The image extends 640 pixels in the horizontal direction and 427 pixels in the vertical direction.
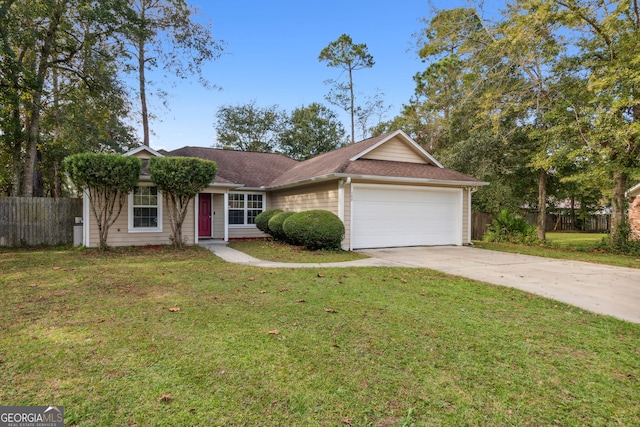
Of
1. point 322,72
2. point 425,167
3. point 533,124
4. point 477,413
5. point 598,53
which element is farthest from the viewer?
point 322,72

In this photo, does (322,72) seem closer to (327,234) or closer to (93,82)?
(93,82)

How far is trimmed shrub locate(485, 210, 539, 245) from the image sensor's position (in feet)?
48.3

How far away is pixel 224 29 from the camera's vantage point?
1708 cm

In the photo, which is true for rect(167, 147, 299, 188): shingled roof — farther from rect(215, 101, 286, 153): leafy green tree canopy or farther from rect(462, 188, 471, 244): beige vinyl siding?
rect(215, 101, 286, 153): leafy green tree canopy

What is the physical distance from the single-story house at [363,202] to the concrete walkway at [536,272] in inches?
44.8

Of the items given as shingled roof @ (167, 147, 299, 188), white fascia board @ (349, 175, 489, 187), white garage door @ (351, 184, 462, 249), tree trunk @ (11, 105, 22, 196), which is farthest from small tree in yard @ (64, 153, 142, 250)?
white garage door @ (351, 184, 462, 249)

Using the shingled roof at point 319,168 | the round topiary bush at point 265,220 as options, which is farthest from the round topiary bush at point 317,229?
the round topiary bush at point 265,220

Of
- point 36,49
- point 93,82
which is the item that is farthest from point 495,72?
point 36,49

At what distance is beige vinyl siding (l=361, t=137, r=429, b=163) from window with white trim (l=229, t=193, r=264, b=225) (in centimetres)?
582

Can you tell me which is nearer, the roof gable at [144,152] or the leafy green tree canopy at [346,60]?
the roof gable at [144,152]

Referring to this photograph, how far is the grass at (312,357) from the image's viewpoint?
238 cm

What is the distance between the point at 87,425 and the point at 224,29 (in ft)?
61.0

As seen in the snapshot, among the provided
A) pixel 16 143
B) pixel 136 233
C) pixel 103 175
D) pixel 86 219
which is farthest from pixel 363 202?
pixel 16 143

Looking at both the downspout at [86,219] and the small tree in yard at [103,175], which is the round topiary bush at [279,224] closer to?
the small tree in yard at [103,175]
